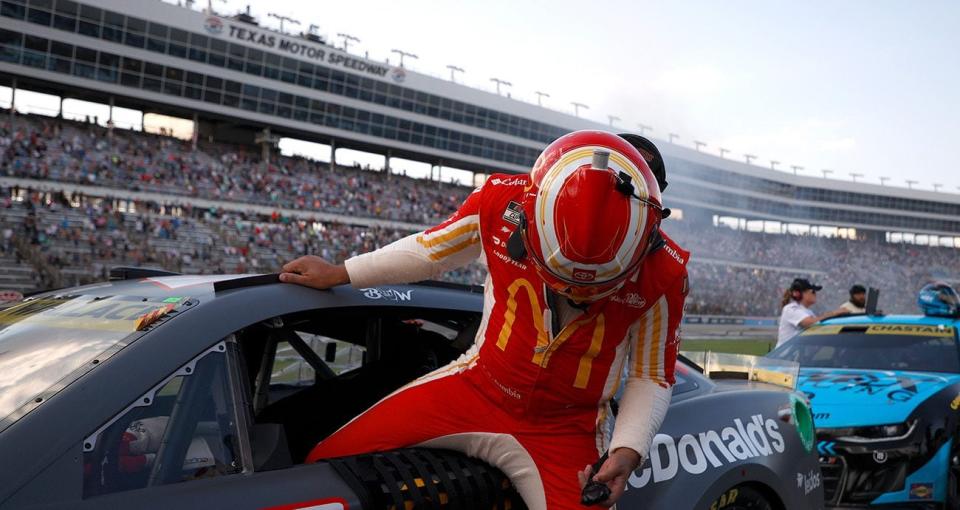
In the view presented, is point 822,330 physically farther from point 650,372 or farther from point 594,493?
point 594,493

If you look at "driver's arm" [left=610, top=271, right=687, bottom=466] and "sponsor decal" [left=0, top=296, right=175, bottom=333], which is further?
"driver's arm" [left=610, top=271, right=687, bottom=466]

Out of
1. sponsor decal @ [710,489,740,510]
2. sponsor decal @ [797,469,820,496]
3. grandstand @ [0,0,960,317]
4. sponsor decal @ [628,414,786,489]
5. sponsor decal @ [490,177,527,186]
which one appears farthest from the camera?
grandstand @ [0,0,960,317]

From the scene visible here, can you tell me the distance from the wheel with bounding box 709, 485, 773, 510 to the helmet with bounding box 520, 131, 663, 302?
116cm

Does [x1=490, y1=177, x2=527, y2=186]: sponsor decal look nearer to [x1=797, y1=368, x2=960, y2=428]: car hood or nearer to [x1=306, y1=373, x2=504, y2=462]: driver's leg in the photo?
[x1=306, y1=373, x2=504, y2=462]: driver's leg

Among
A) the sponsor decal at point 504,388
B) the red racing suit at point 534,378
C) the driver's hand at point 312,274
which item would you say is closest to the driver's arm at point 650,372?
the red racing suit at point 534,378

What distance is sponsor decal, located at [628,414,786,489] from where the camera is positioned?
8.71 feet

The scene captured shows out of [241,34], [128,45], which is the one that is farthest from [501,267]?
[241,34]

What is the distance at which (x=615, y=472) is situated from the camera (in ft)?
7.06

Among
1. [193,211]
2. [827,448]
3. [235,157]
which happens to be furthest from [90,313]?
[235,157]

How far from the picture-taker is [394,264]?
246cm

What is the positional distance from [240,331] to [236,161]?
3635 cm

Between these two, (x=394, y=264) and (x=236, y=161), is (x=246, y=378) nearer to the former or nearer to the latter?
(x=394, y=264)

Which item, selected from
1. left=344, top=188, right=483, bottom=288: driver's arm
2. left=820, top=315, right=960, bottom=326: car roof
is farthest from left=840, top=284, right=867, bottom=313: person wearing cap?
left=344, top=188, right=483, bottom=288: driver's arm

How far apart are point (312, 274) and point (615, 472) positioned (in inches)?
41.5
